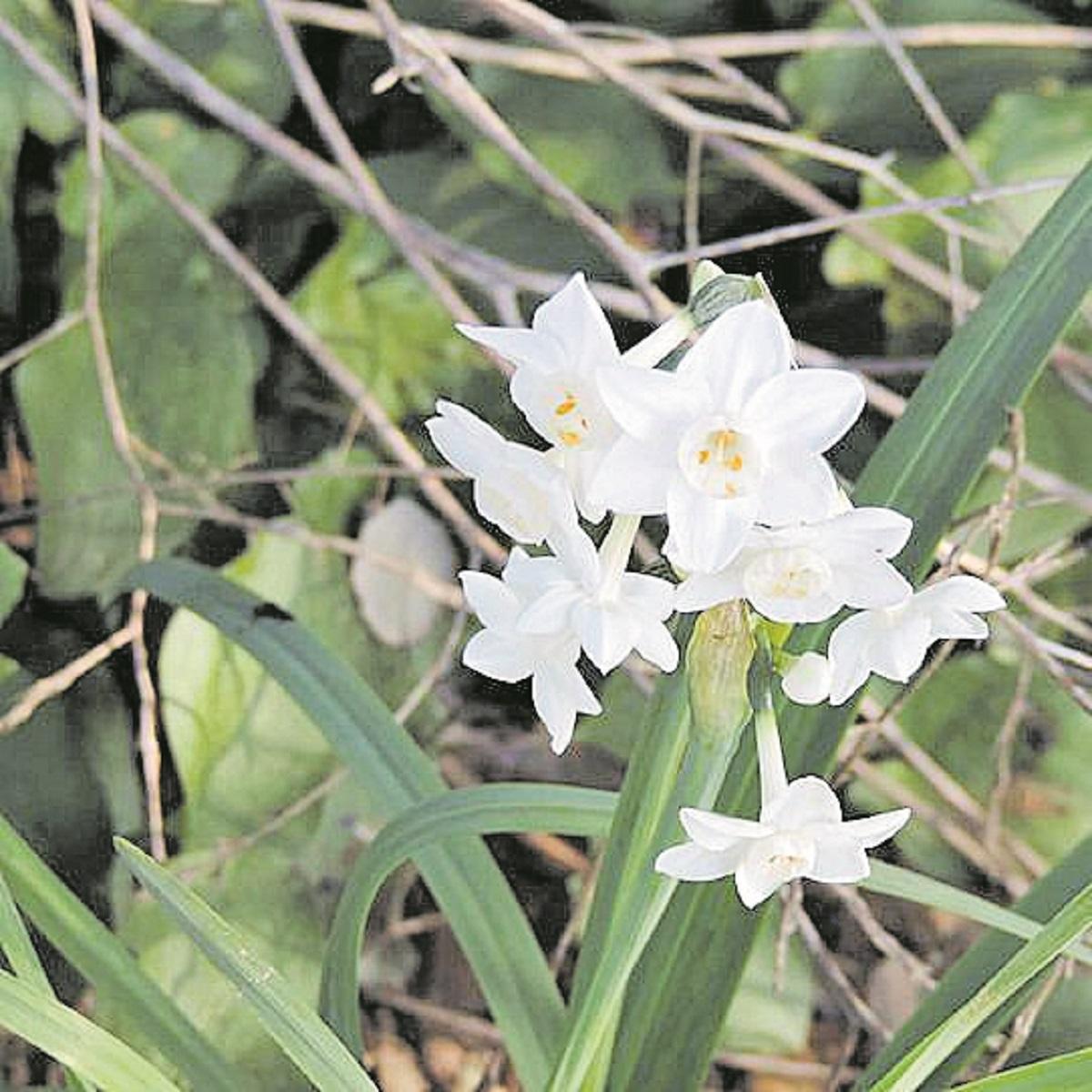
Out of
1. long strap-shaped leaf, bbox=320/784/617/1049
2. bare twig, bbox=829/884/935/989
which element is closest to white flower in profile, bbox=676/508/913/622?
long strap-shaped leaf, bbox=320/784/617/1049

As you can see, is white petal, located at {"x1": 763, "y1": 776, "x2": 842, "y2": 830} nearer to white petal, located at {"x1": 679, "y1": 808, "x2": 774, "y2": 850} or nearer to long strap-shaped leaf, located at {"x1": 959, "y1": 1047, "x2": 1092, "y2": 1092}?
white petal, located at {"x1": 679, "y1": 808, "x2": 774, "y2": 850}

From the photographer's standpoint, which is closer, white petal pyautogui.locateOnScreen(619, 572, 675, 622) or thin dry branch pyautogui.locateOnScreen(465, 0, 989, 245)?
white petal pyautogui.locateOnScreen(619, 572, 675, 622)

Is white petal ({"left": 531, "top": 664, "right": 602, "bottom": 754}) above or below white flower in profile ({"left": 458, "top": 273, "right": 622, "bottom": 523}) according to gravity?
below

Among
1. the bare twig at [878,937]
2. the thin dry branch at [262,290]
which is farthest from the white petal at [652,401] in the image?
the thin dry branch at [262,290]

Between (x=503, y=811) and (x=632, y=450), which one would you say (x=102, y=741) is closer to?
(x=503, y=811)

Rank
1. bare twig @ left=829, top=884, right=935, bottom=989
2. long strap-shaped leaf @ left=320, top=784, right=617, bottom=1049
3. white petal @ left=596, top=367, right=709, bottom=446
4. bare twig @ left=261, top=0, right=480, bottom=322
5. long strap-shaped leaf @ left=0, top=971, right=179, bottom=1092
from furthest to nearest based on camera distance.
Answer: bare twig @ left=261, top=0, right=480, bottom=322 → bare twig @ left=829, top=884, right=935, bottom=989 → long strap-shaped leaf @ left=320, top=784, right=617, bottom=1049 → long strap-shaped leaf @ left=0, top=971, right=179, bottom=1092 → white petal @ left=596, top=367, right=709, bottom=446

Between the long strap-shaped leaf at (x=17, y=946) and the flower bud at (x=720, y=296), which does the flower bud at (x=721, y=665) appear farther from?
the long strap-shaped leaf at (x=17, y=946)
